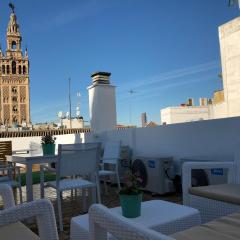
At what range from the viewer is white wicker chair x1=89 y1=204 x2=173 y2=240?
1046 millimetres

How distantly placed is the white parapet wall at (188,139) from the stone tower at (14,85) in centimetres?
9743

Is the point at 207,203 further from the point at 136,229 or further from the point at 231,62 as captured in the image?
the point at 231,62

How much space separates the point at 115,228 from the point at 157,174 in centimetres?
364

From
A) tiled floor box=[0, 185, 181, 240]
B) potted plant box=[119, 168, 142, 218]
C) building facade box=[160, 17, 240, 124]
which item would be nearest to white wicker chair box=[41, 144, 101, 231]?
tiled floor box=[0, 185, 181, 240]

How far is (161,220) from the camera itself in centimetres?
190

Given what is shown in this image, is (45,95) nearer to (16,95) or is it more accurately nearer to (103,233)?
(16,95)

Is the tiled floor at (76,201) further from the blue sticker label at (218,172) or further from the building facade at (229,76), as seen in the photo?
the building facade at (229,76)

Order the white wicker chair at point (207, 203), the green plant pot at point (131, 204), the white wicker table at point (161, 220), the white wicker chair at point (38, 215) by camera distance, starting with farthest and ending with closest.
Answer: the white wicker chair at point (207, 203), the green plant pot at point (131, 204), the white wicker table at point (161, 220), the white wicker chair at point (38, 215)

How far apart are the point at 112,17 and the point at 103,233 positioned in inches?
760

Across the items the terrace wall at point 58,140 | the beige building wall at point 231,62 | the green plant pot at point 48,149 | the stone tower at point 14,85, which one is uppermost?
the stone tower at point 14,85

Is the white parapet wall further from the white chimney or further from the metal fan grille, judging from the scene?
the white chimney

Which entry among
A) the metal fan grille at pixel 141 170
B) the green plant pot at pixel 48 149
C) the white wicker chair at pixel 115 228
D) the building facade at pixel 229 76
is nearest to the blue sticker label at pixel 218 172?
the metal fan grille at pixel 141 170

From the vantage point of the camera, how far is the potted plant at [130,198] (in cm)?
196

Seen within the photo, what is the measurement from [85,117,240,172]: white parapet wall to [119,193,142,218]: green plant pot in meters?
1.28
